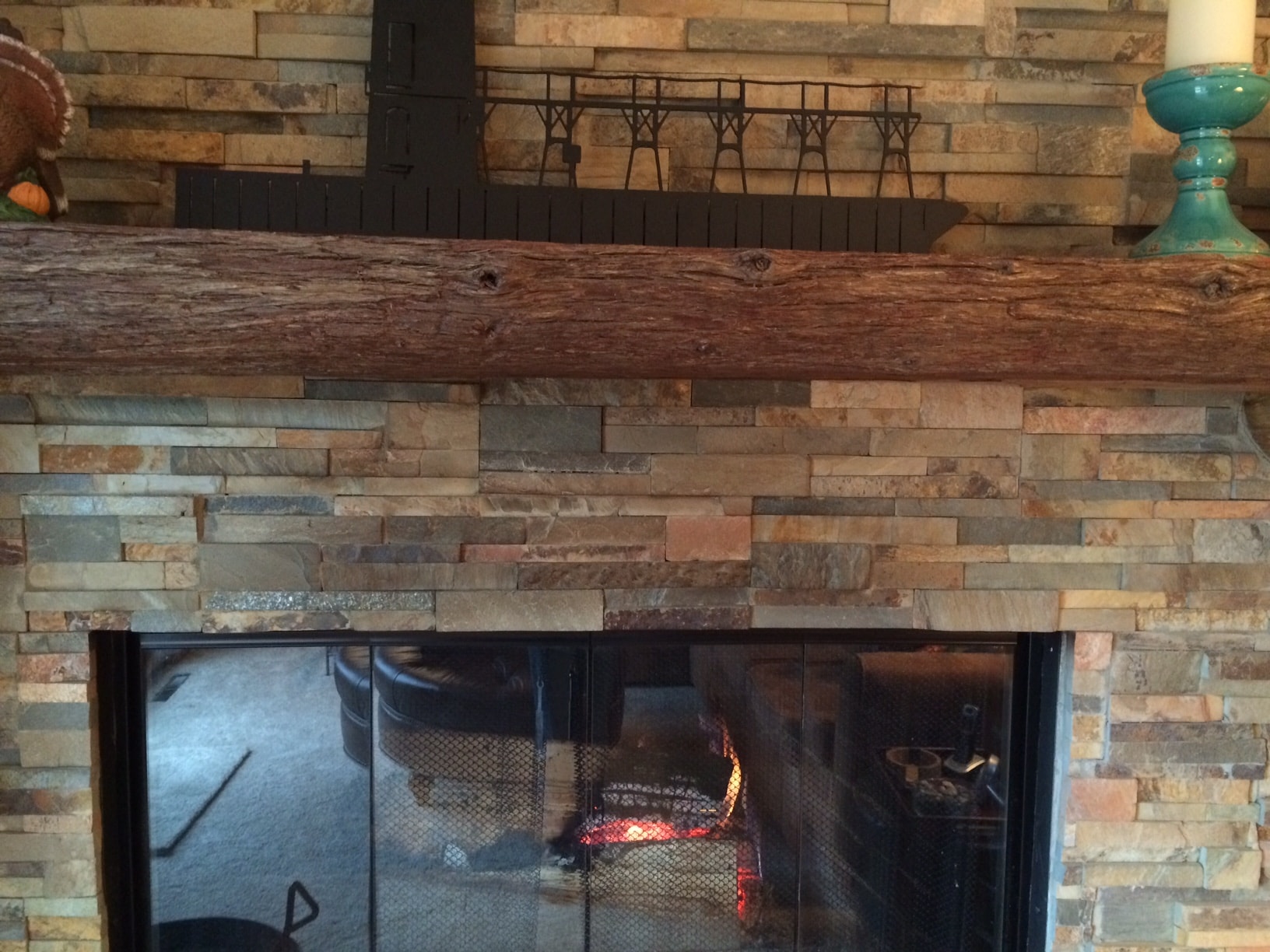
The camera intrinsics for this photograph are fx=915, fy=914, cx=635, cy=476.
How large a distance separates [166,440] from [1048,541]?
4.28ft

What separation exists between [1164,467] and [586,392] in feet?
2.87

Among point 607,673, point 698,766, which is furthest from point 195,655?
point 698,766

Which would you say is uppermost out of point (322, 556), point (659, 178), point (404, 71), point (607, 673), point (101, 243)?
point (404, 71)

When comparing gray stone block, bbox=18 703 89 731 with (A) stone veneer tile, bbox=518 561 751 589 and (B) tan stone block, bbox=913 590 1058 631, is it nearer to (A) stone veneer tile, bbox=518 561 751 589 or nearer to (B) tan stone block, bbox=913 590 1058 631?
(A) stone veneer tile, bbox=518 561 751 589

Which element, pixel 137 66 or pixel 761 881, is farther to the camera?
pixel 761 881

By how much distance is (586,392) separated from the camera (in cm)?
133

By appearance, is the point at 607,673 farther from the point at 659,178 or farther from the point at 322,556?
the point at 659,178

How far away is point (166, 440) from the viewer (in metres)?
1.30

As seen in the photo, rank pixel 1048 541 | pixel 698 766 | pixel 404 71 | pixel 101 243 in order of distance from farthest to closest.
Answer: pixel 698 766, pixel 1048 541, pixel 404 71, pixel 101 243

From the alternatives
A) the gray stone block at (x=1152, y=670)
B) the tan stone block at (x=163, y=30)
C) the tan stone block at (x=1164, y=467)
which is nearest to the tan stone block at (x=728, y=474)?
the tan stone block at (x=1164, y=467)

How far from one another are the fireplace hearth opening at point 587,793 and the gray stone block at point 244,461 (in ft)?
0.91

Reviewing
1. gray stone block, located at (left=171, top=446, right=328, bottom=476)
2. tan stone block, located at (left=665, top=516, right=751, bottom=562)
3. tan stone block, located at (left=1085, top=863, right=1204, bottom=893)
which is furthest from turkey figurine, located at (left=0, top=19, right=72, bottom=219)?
tan stone block, located at (left=1085, top=863, right=1204, bottom=893)

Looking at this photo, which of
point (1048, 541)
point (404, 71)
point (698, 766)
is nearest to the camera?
point (404, 71)

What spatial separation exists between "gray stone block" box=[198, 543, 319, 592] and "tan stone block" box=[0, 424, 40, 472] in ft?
0.86
